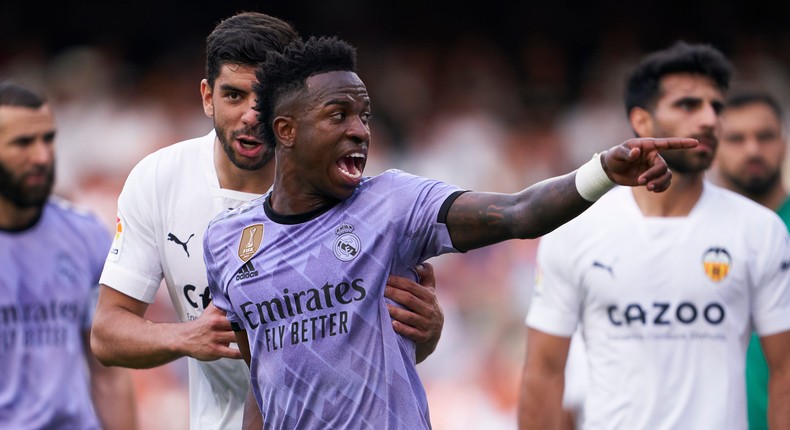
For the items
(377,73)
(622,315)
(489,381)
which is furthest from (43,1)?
(622,315)

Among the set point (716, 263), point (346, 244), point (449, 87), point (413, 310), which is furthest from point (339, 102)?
point (449, 87)

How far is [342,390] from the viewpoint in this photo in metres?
3.95

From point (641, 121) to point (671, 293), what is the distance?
892 mm

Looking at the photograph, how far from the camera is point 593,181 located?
3.51 metres

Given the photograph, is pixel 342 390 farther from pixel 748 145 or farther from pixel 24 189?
pixel 748 145

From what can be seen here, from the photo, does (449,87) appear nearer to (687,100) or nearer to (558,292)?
(687,100)

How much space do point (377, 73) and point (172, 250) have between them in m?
8.30

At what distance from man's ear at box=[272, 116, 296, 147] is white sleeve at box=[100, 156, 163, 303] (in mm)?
1132

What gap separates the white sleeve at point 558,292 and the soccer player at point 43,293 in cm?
238

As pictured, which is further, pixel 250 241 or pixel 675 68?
pixel 675 68

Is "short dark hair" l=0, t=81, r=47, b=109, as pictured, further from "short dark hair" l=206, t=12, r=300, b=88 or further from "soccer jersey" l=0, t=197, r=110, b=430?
"short dark hair" l=206, t=12, r=300, b=88

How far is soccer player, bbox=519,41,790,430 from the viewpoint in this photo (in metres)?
5.61

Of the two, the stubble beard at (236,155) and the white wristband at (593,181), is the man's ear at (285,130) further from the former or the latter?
the white wristband at (593,181)

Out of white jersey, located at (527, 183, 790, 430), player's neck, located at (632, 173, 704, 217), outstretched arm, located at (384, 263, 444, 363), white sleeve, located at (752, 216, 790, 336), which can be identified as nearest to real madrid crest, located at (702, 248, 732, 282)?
white jersey, located at (527, 183, 790, 430)
